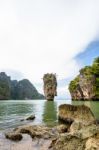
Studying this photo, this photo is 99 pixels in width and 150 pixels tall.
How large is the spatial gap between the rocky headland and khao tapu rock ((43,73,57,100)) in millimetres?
120467

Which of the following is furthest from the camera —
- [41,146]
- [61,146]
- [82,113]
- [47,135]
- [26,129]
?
[82,113]

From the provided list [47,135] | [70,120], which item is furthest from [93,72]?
[47,135]

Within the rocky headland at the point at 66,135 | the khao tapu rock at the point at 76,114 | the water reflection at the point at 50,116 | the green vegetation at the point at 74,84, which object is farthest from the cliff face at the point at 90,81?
the rocky headland at the point at 66,135

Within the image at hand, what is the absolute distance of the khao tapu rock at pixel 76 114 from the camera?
2596 cm

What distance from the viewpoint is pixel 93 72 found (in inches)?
4739

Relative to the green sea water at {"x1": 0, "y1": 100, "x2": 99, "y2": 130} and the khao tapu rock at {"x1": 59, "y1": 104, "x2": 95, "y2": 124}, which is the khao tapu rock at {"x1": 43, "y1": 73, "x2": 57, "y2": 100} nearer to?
the green sea water at {"x1": 0, "y1": 100, "x2": 99, "y2": 130}

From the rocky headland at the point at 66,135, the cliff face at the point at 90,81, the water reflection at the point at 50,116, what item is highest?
the cliff face at the point at 90,81

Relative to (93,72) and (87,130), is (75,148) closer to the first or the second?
(87,130)

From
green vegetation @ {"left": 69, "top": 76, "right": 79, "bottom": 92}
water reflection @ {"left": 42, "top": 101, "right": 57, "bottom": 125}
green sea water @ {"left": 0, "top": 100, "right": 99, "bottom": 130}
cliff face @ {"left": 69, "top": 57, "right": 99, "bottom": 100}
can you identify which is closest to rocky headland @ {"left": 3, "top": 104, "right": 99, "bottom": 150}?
water reflection @ {"left": 42, "top": 101, "right": 57, "bottom": 125}

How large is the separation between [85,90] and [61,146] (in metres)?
112

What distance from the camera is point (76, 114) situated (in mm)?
27922

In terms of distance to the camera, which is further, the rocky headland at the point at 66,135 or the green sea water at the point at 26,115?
the green sea water at the point at 26,115

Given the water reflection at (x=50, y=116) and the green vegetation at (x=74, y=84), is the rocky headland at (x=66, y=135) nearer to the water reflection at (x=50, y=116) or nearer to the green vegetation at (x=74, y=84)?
the water reflection at (x=50, y=116)

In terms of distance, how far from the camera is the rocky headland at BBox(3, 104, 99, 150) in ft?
49.2
